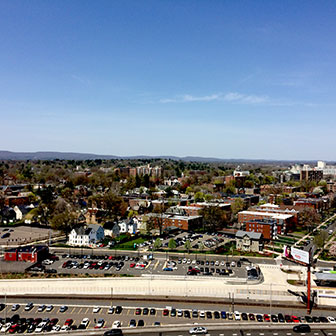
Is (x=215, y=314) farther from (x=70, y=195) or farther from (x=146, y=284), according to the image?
(x=70, y=195)

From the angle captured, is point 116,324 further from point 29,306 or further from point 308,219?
point 308,219

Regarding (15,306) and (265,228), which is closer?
(15,306)

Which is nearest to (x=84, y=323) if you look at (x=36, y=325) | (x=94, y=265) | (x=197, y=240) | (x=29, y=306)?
(x=36, y=325)

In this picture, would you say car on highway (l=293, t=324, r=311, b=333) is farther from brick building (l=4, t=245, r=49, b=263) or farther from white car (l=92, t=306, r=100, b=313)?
brick building (l=4, t=245, r=49, b=263)

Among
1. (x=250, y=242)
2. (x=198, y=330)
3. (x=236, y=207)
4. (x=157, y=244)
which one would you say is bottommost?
(x=198, y=330)

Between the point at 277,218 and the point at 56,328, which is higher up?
the point at 277,218

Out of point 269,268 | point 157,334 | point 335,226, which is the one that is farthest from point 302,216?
point 157,334

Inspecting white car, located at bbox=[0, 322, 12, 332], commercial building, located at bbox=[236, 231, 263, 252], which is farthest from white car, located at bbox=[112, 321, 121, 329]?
commercial building, located at bbox=[236, 231, 263, 252]
